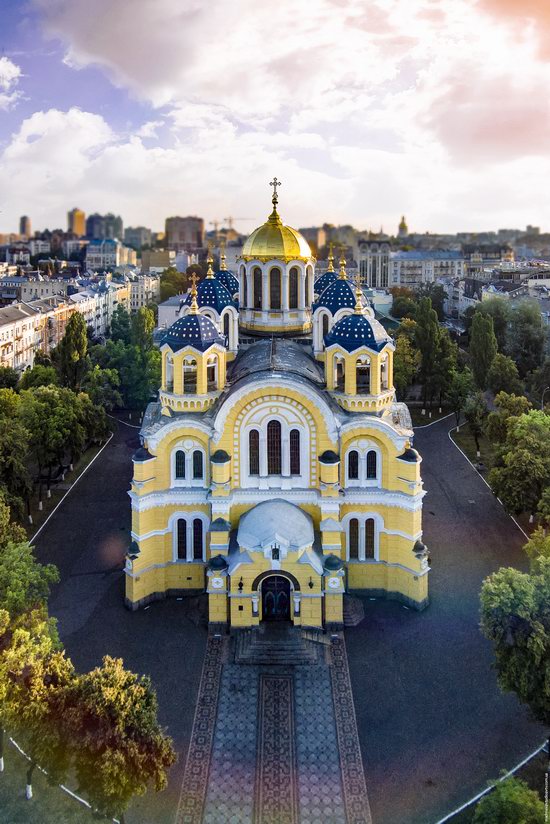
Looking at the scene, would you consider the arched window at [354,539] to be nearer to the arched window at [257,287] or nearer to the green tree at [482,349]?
the arched window at [257,287]

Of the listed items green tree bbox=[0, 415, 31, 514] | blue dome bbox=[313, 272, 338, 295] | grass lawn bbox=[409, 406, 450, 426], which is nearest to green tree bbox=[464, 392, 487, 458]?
grass lawn bbox=[409, 406, 450, 426]

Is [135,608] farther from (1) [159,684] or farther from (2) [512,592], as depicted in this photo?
(2) [512,592]

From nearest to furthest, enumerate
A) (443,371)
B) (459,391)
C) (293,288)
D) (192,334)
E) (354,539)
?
(354,539), (192,334), (293,288), (459,391), (443,371)

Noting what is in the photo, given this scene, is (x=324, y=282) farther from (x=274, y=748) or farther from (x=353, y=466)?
(x=274, y=748)

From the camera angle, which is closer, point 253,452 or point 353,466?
point 253,452

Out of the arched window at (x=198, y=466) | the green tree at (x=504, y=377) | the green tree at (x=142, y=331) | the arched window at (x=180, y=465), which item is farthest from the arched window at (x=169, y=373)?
the green tree at (x=142, y=331)

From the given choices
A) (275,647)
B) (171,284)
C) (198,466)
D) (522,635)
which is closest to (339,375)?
(198,466)

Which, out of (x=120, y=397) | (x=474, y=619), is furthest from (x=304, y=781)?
(x=120, y=397)
